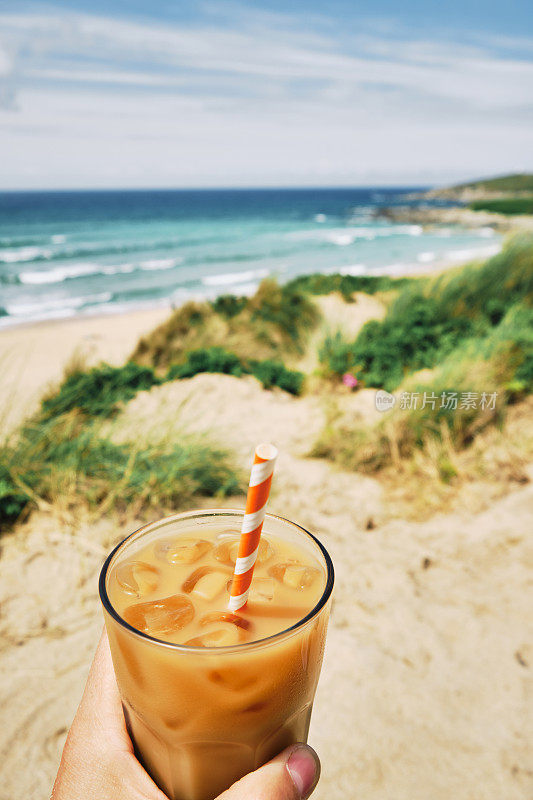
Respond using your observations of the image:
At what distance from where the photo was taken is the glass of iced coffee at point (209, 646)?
1.18 m

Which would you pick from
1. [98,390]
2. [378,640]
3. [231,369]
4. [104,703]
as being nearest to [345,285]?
[231,369]

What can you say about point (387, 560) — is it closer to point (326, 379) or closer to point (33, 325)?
point (326, 379)

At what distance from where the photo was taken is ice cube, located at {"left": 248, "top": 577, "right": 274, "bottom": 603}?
1.30 meters

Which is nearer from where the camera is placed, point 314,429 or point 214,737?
point 214,737

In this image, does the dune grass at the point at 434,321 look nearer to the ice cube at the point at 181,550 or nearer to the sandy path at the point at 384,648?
the sandy path at the point at 384,648

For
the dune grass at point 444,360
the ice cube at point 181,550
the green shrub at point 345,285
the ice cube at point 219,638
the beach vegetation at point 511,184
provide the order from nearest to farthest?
1. the ice cube at point 219,638
2. the ice cube at point 181,550
3. the dune grass at point 444,360
4. the green shrub at point 345,285
5. the beach vegetation at point 511,184

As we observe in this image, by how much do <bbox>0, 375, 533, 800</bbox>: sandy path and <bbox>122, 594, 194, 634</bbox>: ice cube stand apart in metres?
1.87

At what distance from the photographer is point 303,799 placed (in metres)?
1.33

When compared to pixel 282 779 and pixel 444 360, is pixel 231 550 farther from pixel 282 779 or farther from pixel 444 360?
pixel 444 360

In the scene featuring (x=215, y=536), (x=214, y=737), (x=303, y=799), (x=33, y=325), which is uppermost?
(x=215, y=536)

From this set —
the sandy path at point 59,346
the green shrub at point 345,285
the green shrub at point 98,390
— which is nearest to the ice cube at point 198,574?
the sandy path at point 59,346

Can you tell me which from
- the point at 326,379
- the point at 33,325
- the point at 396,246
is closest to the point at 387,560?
the point at 326,379

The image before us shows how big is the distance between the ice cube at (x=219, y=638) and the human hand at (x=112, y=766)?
389mm

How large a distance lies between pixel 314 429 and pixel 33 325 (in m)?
12.4
